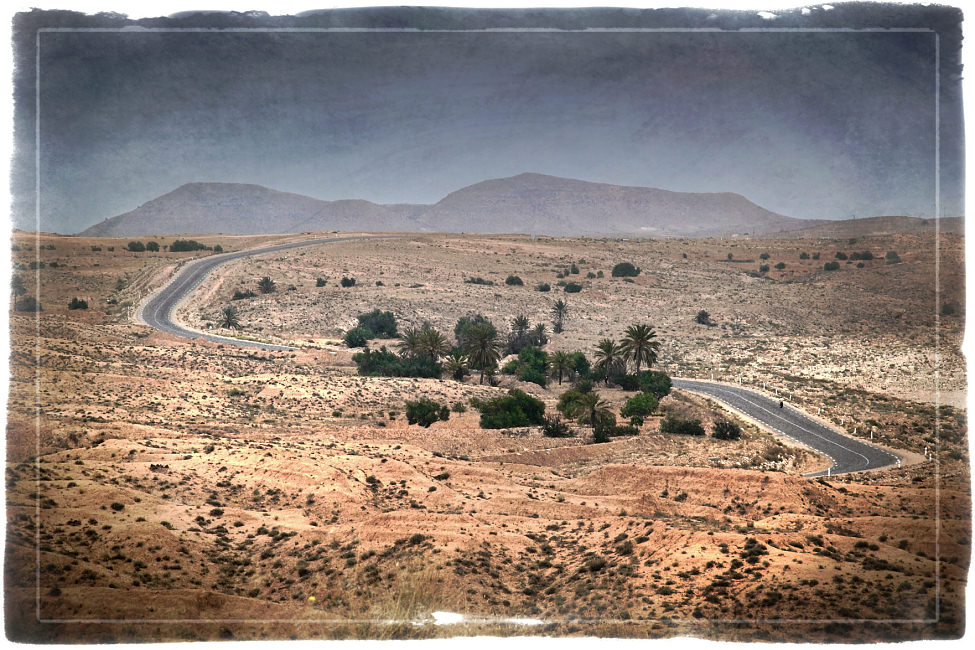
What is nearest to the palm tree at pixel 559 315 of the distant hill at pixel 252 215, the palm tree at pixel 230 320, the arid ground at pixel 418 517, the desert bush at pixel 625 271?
the desert bush at pixel 625 271

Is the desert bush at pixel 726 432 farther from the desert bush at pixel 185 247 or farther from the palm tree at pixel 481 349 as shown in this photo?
the desert bush at pixel 185 247

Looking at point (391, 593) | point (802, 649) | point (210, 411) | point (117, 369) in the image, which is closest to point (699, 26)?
point (802, 649)

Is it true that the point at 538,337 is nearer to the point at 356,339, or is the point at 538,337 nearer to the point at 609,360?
the point at 609,360

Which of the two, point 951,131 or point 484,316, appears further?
point 484,316

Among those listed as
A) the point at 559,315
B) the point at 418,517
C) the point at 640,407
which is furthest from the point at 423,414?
the point at 559,315

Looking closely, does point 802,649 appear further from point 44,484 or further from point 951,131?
point 44,484

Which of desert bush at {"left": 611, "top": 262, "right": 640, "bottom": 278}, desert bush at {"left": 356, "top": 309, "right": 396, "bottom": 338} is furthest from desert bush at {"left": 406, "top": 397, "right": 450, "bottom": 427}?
desert bush at {"left": 611, "top": 262, "right": 640, "bottom": 278}
